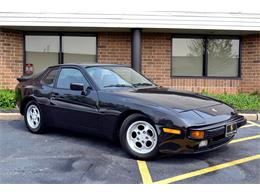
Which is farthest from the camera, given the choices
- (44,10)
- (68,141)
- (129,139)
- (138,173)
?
(44,10)

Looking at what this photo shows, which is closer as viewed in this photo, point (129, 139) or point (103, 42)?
point (129, 139)

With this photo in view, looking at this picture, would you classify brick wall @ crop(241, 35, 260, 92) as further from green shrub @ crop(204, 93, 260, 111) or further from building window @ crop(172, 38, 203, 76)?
green shrub @ crop(204, 93, 260, 111)

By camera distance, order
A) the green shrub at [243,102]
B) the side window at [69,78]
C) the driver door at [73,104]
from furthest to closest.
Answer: the green shrub at [243,102]
the side window at [69,78]
the driver door at [73,104]

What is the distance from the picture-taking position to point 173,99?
4.74 meters

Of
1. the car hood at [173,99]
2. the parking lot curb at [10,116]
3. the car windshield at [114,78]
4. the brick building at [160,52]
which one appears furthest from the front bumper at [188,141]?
the brick building at [160,52]

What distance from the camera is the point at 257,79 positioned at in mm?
10656

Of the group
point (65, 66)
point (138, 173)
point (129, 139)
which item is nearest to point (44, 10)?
point (65, 66)

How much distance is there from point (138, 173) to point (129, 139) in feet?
2.30

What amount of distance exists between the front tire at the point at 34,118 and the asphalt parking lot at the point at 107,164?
0.30 m

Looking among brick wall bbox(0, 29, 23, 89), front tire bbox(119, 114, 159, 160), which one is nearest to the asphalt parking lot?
front tire bbox(119, 114, 159, 160)

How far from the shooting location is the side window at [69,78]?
543cm

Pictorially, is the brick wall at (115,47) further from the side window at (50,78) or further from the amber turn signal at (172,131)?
the amber turn signal at (172,131)

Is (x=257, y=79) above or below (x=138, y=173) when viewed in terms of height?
above

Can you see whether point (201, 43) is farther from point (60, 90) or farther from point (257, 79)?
point (60, 90)
